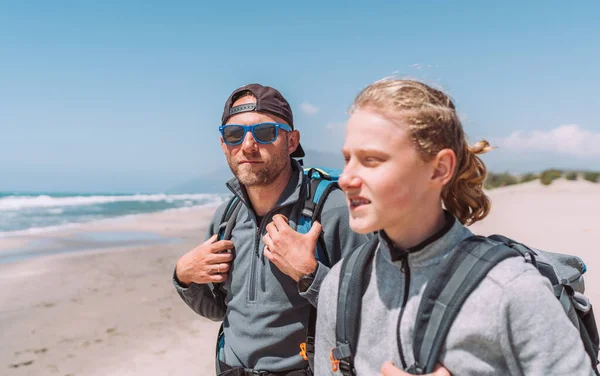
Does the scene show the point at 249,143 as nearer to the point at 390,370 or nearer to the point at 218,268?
the point at 218,268

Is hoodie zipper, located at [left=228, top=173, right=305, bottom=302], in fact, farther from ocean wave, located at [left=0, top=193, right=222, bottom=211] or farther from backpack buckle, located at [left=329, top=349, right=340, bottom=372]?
ocean wave, located at [left=0, top=193, right=222, bottom=211]

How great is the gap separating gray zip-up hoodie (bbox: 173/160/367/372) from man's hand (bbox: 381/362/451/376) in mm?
907

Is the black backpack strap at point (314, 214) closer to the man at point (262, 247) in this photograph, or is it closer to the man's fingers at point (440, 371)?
the man at point (262, 247)

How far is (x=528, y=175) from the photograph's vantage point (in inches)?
1193

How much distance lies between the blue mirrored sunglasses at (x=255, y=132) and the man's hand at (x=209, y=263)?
559mm

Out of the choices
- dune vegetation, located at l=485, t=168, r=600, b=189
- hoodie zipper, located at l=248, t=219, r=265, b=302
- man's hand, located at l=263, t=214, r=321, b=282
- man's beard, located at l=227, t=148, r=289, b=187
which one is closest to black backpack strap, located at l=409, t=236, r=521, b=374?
man's hand, located at l=263, t=214, r=321, b=282

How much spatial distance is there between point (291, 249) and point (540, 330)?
45.5 inches

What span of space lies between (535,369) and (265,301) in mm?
1397

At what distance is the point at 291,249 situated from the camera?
7.07ft

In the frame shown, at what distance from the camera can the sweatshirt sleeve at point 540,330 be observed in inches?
48.1

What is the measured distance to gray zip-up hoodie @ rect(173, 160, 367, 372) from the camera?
7.67 ft

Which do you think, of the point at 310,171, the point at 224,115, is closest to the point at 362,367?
the point at 310,171

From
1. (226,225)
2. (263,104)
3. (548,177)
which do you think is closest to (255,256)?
(226,225)

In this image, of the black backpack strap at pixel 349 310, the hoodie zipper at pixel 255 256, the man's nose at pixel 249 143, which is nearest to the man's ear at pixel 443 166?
the black backpack strap at pixel 349 310
